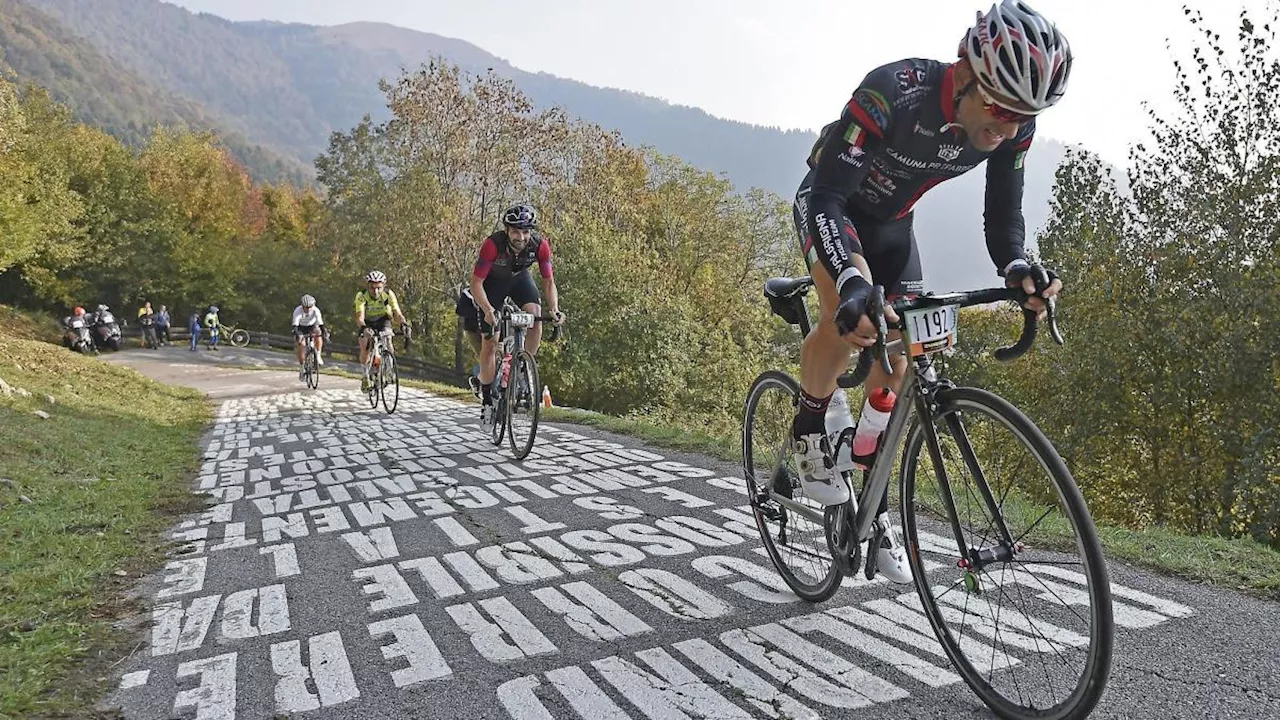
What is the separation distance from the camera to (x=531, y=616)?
336cm

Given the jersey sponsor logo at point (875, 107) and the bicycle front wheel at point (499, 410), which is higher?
the jersey sponsor logo at point (875, 107)

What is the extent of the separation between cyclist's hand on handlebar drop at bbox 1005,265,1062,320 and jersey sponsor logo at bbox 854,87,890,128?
0.78m

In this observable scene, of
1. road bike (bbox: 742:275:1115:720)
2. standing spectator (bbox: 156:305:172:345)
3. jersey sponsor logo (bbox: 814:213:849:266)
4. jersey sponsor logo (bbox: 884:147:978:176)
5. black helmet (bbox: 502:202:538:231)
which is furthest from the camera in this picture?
standing spectator (bbox: 156:305:172:345)

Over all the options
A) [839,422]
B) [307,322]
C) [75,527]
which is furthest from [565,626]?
[307,322]

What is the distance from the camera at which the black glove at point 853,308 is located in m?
2.37

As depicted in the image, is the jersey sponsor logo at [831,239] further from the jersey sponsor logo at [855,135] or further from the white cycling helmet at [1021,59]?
the white cycling helmet at [1021,59]

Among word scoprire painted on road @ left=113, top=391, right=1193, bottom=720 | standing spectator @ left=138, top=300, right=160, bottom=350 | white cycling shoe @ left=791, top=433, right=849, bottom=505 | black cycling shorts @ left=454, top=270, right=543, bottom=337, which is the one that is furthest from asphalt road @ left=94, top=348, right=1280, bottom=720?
standing spectator @ left=138, top=300, right=160, bottom=350

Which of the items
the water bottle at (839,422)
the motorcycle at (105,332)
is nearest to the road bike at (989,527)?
the water bottle at (839,422)

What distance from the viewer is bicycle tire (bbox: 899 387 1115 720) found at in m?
2.08

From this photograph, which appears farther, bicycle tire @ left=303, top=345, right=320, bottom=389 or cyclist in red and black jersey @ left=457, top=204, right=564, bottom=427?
bicycle tire @ left=303, top=345, right=320, bottom=389

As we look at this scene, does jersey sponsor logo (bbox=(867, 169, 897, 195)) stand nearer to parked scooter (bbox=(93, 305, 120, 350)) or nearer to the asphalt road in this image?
the asphalt road

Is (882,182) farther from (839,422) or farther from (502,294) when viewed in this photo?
(502,294)

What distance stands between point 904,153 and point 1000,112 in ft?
1.30

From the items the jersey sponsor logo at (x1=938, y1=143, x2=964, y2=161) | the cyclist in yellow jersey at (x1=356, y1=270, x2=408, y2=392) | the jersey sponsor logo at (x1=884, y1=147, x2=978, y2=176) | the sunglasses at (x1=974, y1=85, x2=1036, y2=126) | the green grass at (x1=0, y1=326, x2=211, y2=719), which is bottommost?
the green grass at (x1=0, y1=326, x2=211, y2=719)
